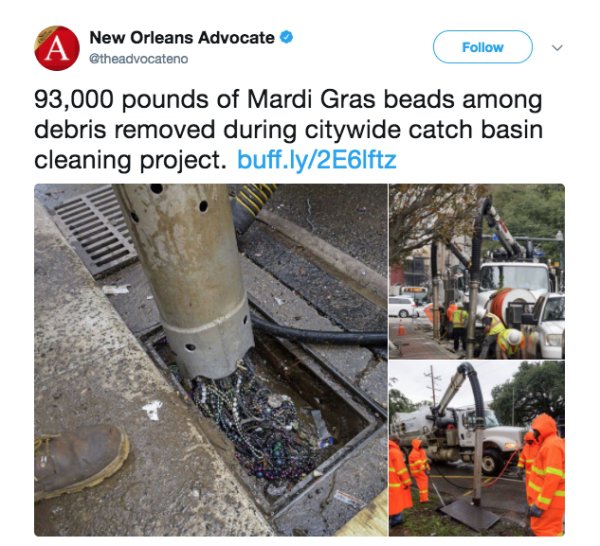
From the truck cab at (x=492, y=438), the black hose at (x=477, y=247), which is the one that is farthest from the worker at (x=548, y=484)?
the black hose at (x=477, y=247)

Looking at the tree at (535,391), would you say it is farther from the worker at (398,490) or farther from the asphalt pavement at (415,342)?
the worker at (398,490)

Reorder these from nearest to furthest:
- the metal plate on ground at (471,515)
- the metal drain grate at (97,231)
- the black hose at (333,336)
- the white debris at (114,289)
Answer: the metal plate on ground at (471,515)
the black hose at (333,336)
the white debris at (114,289)
the metal drain grate at (97,231)

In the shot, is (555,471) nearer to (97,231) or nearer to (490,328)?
(490,328)

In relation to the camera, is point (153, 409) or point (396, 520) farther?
point (153, 409)

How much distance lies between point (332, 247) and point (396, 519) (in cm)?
192

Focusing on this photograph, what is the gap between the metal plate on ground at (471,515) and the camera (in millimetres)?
1987

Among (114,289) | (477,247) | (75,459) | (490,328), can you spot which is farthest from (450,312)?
(114,289)

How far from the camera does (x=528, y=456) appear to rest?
2062 millimetres
